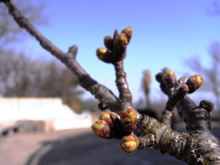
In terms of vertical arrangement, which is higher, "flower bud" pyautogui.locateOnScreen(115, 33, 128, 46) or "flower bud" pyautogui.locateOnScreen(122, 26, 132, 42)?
"flower bud" pyautogui.locateOnScreen(122, 26, 132, 42)

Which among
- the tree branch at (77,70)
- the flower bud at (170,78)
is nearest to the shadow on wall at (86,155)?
the tree branch at (77,70)

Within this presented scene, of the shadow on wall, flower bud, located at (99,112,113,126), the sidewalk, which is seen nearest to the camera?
flower bud, located at (99,112,113,126)

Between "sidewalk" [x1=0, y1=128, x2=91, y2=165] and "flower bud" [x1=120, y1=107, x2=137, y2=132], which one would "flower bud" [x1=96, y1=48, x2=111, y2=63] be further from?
"sidewalk" [x1=0, y1=128, x2=91, y2=165]

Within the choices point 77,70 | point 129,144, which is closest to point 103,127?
point 129,144

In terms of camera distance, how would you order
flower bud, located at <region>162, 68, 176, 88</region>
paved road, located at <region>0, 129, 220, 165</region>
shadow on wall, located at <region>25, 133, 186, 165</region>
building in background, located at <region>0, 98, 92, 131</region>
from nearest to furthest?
flower bud, located at <region>162, 68, 176, 88</region>
paved road, located at <region>0, 129, 220, 165</region>
shadow on wall, located at <region>25, 133, 186, 165</region>
building in background, located at <region>0, 98, 92, 131</region>

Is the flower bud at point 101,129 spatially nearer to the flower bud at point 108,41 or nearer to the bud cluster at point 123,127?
the bud cluster at point 123,127

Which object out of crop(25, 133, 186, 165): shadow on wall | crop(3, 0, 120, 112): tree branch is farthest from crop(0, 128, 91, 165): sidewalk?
crop(3, 0, 120, 112): tree branch

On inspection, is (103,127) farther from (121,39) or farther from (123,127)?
(121,39)
